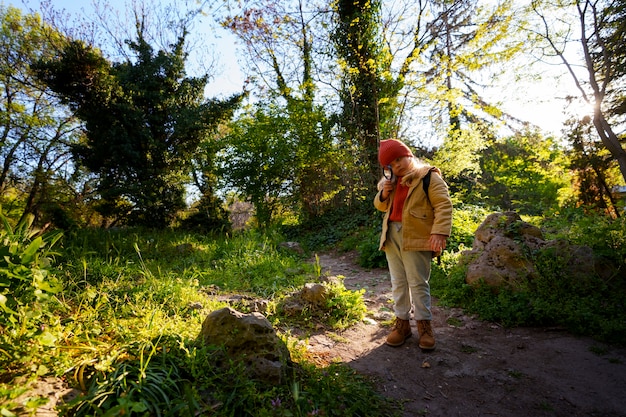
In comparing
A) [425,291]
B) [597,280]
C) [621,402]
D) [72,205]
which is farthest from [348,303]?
[72,205]

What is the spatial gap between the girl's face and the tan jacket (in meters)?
0.14

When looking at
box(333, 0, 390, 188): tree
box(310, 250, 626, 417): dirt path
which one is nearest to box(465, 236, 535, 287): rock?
box(310, 250, 626, 417): dirt path

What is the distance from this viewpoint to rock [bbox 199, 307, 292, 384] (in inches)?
75.2

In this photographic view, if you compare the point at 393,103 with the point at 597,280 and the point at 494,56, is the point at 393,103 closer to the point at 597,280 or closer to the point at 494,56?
the point at 494,56

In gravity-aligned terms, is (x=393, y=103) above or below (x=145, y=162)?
above

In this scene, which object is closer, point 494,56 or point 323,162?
point 494,56

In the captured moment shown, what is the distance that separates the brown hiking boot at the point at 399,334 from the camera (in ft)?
9.65

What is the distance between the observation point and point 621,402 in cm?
200

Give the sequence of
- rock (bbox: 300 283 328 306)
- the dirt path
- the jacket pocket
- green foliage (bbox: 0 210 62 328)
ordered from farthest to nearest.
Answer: rock (bbox: 300 283 328 306)
the jacket pocket
the dirt path
green foliage (bbox: 0 210 62 328)

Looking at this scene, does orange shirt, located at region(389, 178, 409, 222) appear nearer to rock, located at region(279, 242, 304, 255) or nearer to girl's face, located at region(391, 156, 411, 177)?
girl's face, located at region(391, 156, 411, 177)

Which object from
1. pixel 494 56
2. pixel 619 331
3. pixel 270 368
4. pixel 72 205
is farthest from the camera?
pixel 72 205

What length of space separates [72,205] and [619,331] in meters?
10.9

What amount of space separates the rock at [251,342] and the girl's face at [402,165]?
6.27 ft

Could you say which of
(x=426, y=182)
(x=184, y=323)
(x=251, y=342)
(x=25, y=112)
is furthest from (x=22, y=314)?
(x=25, y=112)
